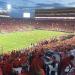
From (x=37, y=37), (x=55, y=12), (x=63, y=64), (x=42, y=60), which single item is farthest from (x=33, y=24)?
(x=63, y=64)

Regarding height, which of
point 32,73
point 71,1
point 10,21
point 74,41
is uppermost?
point 71,1

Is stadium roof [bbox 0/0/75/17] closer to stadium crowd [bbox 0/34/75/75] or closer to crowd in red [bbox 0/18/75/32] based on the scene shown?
crowd in red [bbox 0/18/75/32]

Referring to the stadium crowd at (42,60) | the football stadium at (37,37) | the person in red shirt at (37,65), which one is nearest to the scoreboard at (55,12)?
the football stadium at (37,37)

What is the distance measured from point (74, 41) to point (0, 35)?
0.92m

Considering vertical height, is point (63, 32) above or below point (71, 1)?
below

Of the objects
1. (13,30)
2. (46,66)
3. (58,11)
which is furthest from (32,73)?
(58,11)

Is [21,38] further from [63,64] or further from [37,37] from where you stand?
[63,64]

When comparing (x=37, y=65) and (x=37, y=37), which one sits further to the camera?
(x=37, y=37)

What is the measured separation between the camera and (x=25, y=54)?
3.87m

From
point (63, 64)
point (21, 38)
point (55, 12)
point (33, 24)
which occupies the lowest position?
point (63, 64)

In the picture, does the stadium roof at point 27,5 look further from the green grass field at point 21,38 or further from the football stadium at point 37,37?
the green grass field at point 21,38

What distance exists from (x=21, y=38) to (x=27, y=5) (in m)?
0.40

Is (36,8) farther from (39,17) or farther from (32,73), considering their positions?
(32,73)

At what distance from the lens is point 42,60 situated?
12.8 ft
